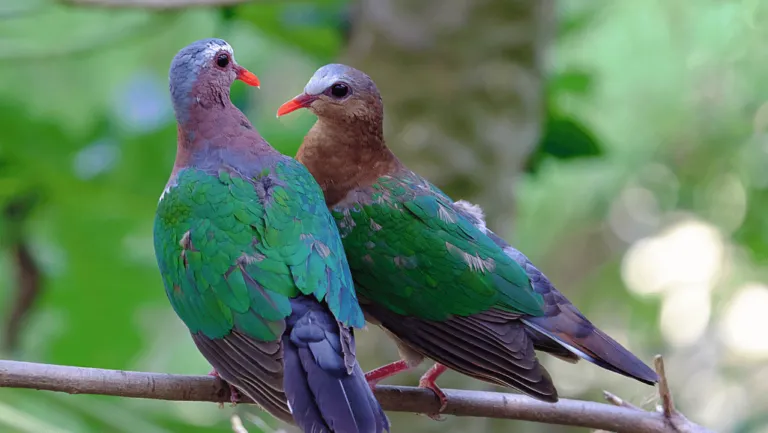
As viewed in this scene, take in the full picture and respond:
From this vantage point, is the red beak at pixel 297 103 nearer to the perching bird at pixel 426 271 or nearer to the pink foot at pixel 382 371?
the perching bird at pixel 426 271

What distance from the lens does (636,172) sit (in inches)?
225

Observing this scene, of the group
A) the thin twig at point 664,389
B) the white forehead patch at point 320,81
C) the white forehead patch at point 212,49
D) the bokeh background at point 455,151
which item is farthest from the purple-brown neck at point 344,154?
the bokeh background at point 455,151

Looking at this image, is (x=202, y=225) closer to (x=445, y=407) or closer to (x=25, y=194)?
(x=445, y=407)

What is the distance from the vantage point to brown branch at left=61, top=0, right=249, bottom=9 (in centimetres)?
398

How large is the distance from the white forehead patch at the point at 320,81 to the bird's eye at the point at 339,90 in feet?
0.09

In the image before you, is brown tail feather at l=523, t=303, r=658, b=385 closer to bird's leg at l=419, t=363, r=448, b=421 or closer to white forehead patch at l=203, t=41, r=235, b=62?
bird's leg at l=419, t=363, r=448, b=421

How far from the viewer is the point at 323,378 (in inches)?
83.4

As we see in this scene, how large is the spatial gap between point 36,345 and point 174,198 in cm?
300

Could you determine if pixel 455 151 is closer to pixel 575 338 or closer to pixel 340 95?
pixel 340 95

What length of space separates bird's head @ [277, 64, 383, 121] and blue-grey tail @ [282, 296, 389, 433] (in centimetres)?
70

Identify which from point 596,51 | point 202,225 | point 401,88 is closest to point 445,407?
point 202,225

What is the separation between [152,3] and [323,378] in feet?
8.19

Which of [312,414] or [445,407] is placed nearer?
[312,414]

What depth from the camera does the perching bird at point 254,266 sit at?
2145 millimetres
